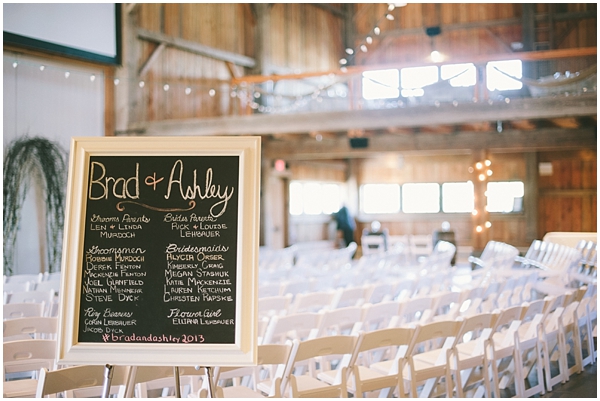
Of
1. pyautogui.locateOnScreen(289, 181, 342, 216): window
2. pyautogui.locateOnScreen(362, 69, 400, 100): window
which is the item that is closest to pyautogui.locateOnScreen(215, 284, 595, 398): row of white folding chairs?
pyautogui.locateOnScreen(362, 69, 400, 100): window

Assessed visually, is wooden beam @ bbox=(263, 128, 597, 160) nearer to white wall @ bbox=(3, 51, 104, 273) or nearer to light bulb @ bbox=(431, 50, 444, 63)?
white wall @ bbox=(3, 51, 104, 273)

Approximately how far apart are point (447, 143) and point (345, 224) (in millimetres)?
5610

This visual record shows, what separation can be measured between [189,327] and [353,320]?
6.55 ft

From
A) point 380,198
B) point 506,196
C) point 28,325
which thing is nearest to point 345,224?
point 380,198

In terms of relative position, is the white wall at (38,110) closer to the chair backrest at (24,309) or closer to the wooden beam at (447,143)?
the wooden beam at (447,143)

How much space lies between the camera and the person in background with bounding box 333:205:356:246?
17.9 metres

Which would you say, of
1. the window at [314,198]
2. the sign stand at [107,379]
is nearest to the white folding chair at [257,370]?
the sign stand at [107,379]

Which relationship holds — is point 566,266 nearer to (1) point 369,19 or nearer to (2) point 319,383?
(2) point 319,383

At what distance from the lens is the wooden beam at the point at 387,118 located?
31.9 feet

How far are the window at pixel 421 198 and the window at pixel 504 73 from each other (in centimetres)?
831

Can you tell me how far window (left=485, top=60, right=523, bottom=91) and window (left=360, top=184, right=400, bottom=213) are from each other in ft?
28.5

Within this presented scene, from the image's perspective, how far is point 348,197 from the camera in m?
19.0

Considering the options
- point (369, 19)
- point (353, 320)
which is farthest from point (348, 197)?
point (353, 320)

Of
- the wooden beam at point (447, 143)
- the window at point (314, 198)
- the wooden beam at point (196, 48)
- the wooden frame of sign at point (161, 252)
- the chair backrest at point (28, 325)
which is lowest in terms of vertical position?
the chair backrest at point (28, 325)
